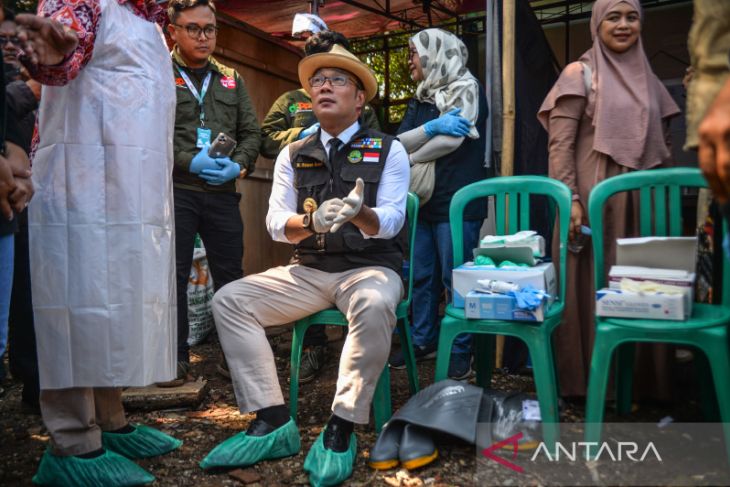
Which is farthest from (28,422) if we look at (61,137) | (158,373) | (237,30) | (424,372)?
(237,30)

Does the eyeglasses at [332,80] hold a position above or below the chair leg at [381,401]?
above

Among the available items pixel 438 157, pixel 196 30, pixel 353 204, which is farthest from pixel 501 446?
pixel 196 30

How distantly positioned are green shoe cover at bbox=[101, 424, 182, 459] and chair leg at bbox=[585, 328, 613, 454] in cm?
172

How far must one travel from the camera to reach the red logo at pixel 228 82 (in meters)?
Answer: 3.77

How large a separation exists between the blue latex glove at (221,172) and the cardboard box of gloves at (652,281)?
2106mm

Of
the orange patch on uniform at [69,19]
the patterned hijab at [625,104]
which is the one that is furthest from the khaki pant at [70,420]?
the patterned hijab at [625,104]

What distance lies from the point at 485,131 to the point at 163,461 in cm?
266

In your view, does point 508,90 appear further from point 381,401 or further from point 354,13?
point 354,13

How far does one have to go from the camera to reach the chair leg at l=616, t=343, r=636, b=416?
2.79m

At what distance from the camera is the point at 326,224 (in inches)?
97.2

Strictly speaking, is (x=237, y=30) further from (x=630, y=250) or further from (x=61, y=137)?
(x=630, y=250)

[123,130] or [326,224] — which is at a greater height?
[123,130]

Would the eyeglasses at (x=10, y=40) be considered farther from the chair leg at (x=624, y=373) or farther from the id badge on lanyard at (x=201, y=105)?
the chair leg at (x=624, y=373)

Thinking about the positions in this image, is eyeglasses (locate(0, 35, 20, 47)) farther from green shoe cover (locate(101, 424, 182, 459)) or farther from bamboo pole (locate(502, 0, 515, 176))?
bamboo pole (locate(502, 0, 515, 176))
